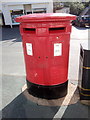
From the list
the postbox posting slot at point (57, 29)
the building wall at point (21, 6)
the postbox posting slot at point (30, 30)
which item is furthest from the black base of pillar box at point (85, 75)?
the building wall at point (21, 6)

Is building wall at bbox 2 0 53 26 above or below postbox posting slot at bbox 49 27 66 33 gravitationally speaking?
above

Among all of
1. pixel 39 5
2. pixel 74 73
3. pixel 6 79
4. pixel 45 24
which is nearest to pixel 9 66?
pixel 6 79

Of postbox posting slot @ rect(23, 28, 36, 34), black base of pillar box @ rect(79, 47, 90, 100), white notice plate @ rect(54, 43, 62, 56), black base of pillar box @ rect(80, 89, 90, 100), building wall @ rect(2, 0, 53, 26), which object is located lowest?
black base of pillar box @ rect(80, 89, 90, 100)

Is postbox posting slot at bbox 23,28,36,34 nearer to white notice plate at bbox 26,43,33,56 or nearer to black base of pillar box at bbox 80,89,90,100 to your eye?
white notice plate at bbox 26,43,33,56

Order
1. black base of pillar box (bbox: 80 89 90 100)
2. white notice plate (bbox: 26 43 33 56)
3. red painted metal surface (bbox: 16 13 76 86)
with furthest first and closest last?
black base of pillar box (bbox: 80 89 90 100)
white notice plate (bbox: 26 43 33 56)
red painted metal surface (bbox: 16 13 76 86)

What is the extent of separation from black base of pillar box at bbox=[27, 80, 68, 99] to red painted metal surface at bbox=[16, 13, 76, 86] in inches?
3.5

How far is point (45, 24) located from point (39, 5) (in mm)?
13504

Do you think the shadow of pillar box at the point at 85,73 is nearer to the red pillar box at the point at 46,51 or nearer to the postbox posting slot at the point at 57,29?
the red pillar box at the point at 46,51

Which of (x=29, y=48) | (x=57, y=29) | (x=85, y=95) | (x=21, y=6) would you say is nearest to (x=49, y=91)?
(x=85, y=95)

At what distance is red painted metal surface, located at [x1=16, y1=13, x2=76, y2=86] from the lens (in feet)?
6.29

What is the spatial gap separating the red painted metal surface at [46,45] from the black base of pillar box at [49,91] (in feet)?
0.29

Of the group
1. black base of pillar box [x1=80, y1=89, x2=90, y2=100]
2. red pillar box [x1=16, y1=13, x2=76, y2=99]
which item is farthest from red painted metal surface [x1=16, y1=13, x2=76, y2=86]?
black base of pillar box [x1=80, y1=89, x2=90, y2=100]

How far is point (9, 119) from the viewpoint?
6.88ft

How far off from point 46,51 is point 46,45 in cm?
11
